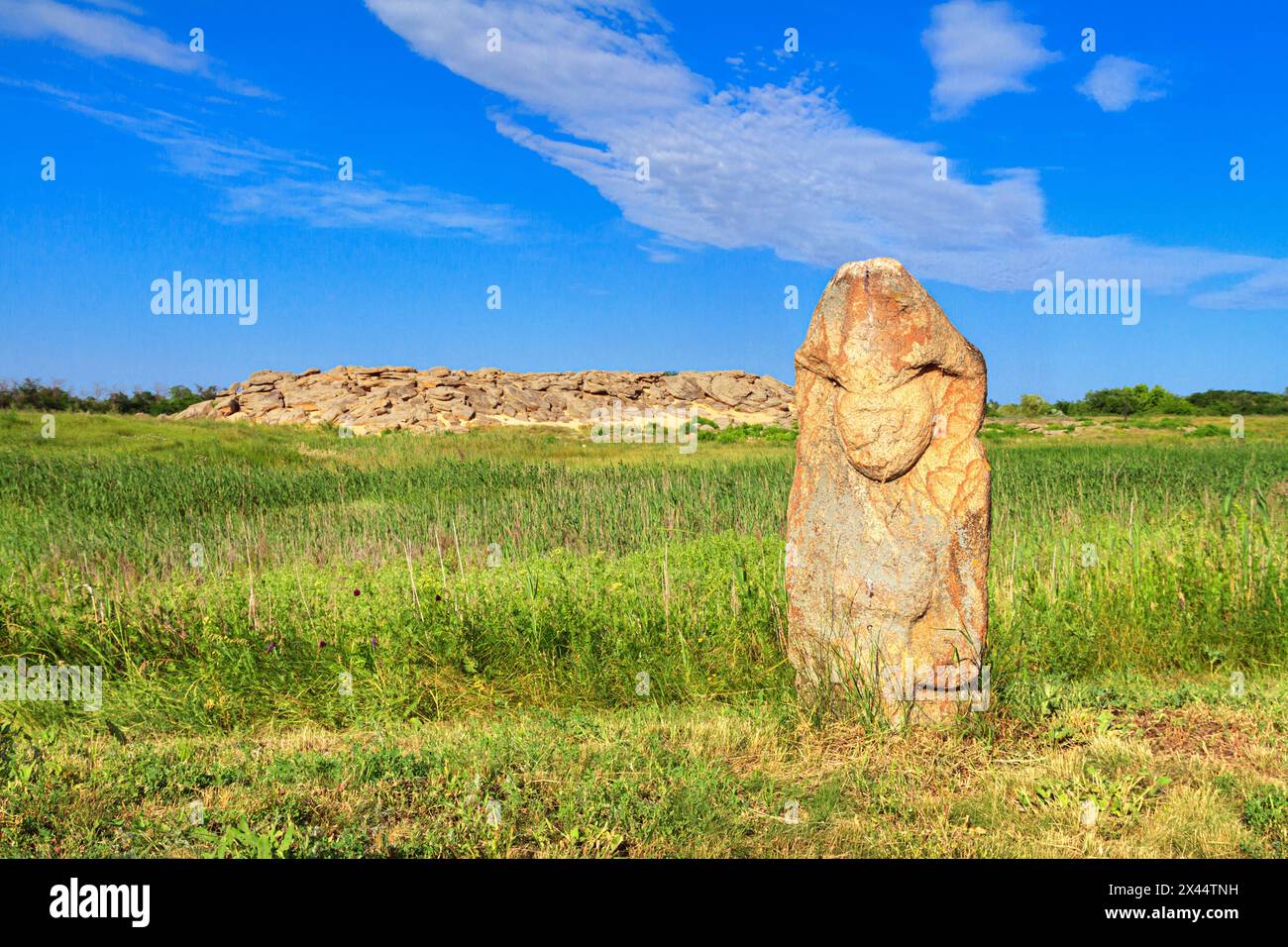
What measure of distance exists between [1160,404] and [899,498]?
5200 cm

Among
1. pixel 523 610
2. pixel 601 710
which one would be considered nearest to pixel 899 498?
pixel 601 710

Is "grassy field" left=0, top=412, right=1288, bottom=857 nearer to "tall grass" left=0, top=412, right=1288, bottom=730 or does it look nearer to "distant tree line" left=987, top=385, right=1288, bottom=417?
"tall grass" left=0, top=412, right=1288, bottom=730

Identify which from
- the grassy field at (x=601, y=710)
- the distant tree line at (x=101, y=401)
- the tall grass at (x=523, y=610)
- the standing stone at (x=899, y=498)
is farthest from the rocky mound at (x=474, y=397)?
the standing stone at (x=899, y=498)

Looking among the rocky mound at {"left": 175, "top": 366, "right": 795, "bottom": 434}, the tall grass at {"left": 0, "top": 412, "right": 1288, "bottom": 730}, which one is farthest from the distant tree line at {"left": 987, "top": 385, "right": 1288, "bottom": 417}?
the tall grass at {"left": 0, "top": 412, "right": 1288, "bottom": 730}

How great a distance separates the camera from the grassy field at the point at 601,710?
3.80m

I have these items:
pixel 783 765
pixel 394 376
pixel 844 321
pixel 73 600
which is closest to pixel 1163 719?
pixel 783 765

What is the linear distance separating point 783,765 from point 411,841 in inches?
72.8

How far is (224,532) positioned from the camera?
35.2 ft

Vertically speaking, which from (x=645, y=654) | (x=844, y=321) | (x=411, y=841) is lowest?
(x=411, y=841)

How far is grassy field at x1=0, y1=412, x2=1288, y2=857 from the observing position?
3.80m

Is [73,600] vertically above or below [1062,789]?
above

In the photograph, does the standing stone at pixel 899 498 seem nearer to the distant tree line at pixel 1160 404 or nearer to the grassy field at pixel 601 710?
the grassy field at pixel 601 710

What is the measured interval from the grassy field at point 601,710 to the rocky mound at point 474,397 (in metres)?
35.6

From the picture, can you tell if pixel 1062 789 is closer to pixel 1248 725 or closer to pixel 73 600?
pixel 1248 725
